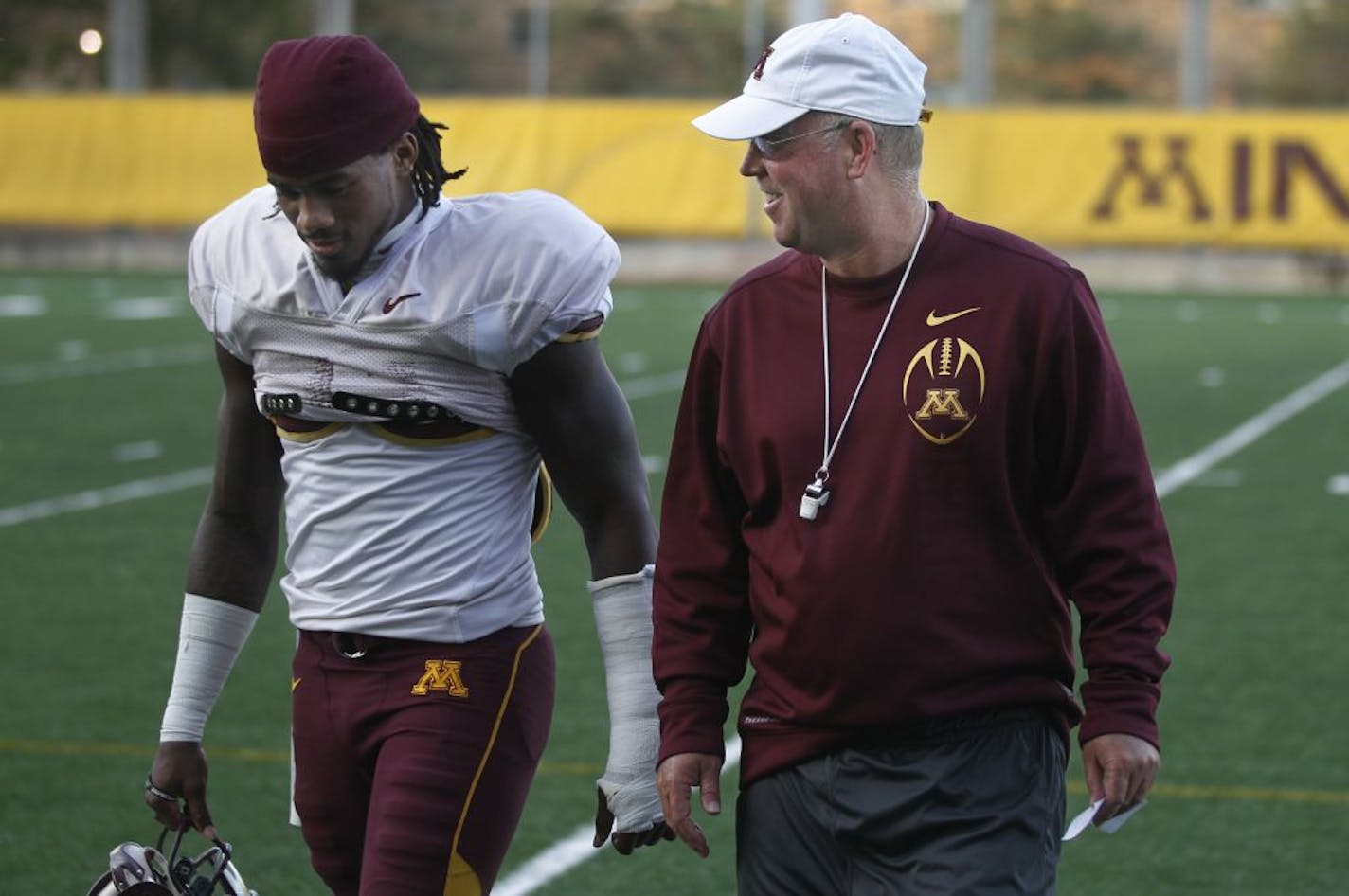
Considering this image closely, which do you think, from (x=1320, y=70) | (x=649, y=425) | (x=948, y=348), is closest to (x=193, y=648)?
(x=948, y=348)

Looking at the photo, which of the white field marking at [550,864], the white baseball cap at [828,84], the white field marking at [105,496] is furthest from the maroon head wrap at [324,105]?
the white field marking at [105,496]

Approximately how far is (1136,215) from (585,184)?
647 centimetres

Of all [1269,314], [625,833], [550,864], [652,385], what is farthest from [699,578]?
→ [1269,314]

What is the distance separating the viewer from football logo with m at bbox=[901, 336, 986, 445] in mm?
3311

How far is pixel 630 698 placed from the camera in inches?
147

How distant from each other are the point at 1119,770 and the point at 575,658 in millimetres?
5406

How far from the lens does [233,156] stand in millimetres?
30859

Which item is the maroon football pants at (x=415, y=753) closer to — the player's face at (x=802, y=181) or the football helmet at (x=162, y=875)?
the football helmet at (x=162, y=875)

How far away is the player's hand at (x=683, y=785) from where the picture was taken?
3.49 meters

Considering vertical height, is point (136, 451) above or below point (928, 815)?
below

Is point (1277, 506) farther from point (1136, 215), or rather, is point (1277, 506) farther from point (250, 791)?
point (1136, 215)

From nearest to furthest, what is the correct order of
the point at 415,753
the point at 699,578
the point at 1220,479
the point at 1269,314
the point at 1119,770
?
1. the point at 1119,770
2. the point at 699,578
3. the point at 415,753
4. the point at 1220,479
5. the point at 1269,314

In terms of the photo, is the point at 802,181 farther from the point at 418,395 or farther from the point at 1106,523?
the point at 418,395

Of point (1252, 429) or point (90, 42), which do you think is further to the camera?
point (1252, 429)
